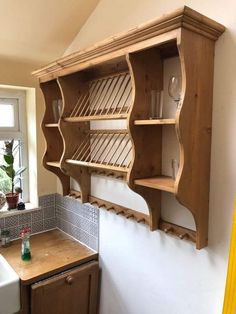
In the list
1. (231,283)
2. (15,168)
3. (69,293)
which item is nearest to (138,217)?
(231,283)

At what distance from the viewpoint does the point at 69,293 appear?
1694 millimetres

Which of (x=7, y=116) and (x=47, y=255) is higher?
(x=7, y=116)

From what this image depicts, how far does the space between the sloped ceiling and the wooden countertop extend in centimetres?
136

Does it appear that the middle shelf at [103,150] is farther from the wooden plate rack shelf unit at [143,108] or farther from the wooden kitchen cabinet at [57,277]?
the wooden kitchen cabinet at [57,277]

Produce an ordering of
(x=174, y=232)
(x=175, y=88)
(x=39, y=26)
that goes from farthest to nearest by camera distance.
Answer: (x=39, y=26)
(x=174, y=232)
(x=175, y=88)

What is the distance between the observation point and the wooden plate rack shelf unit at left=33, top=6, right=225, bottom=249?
105 cm

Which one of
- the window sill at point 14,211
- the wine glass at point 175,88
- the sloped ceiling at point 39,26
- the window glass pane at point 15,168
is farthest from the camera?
the window glass pane at point 15,168

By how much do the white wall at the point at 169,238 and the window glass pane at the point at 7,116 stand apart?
2.19 feet

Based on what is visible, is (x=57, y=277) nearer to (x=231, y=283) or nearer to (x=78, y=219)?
(x=78, y=219)

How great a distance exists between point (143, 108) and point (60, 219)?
1365 millimetres

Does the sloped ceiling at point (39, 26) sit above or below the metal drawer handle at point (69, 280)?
above

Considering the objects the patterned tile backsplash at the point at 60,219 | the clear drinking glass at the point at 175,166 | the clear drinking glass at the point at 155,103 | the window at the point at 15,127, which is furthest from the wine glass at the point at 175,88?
the window at the point at 15,127

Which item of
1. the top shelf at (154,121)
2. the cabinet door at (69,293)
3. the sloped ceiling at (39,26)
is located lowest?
the cabinet door at (69,293)

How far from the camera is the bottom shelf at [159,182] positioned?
113 cm
